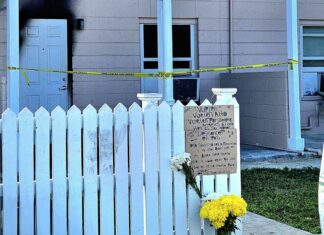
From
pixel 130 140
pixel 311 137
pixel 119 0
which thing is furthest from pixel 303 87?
pixel 130 140

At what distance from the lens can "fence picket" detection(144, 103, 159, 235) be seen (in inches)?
178

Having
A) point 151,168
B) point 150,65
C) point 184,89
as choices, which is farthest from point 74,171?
point 150,65

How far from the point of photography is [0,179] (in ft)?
15.2

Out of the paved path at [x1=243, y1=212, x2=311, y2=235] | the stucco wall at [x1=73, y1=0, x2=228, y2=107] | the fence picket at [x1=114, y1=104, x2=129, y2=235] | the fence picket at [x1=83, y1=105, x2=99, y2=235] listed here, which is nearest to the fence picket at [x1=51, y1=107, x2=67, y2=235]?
the fence picket at [x1=83, y1=105, x2=99, y2=235]

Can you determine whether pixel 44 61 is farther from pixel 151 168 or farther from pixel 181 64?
pixel 151 168

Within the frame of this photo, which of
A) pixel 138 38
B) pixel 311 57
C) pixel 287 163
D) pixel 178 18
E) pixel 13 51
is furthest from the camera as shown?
pixel 311 57

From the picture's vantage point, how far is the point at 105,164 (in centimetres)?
439

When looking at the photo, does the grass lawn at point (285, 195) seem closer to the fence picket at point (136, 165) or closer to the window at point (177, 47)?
the fence picket at point (136, 165)

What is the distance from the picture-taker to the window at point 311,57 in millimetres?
13523

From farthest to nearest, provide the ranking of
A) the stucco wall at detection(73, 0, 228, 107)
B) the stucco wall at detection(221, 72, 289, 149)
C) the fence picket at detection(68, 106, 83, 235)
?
the stucco wall at detection(73, 0, 228, 107) → the stucco wall at detection(221, 72, 289, 149) → the fence picket at detection(68, 106, 83, 235)

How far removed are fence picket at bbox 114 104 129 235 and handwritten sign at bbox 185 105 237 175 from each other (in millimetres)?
547

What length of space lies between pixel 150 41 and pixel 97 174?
8462 mm

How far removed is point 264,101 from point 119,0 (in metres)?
3.90

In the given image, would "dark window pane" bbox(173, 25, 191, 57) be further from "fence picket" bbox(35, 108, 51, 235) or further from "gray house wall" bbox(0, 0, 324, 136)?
"fence picket" bbox(35, 108, 51, 235)
